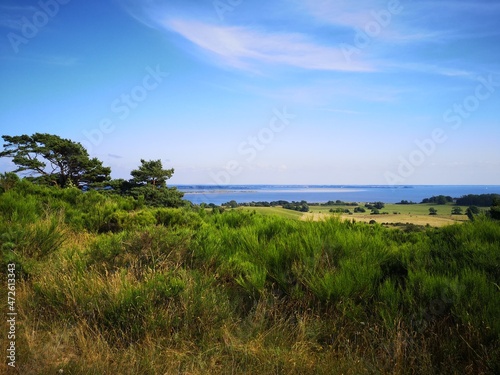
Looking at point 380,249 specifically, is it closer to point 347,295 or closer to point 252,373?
point 347,295

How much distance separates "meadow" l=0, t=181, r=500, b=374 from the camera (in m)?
3.29

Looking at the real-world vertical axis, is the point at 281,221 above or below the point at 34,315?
above

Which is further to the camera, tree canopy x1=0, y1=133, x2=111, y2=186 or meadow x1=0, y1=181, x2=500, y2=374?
tree canopy x1=0, y1=133, x2=111, y2=186

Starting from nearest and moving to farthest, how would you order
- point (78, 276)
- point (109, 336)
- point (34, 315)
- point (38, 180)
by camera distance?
point (109, 336) → point (34, 315) → point (78, 276) → point (38, 180)

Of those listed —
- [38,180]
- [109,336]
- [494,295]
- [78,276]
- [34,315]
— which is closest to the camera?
[494,295]

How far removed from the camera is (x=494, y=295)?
11.5 ft

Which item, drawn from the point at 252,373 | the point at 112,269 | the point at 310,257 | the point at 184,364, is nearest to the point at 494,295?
the point at 310,257

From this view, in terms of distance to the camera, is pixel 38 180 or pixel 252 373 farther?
pixel 38 180

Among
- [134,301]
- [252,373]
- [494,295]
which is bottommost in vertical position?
[252,373]

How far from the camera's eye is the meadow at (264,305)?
3.29 m

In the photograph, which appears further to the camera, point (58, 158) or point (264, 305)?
point (58, 158)

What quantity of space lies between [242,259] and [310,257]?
1124 mm

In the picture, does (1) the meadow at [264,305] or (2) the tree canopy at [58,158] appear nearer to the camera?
(1) the meadow at [264,305]

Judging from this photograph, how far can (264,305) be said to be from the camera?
4090mm
